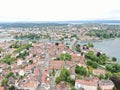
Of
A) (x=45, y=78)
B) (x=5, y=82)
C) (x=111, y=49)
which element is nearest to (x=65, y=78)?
(x=45, y=78)

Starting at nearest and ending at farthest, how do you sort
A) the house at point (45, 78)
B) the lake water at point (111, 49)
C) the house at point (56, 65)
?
the house at point (45, 78) → the house at point (56, 65) → the lake water at point (111, 49)

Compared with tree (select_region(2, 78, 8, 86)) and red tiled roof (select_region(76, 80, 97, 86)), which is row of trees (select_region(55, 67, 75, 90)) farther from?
tree (select_region(2, 78, 8, 86))

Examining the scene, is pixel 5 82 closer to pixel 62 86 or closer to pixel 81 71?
pixel 62 86

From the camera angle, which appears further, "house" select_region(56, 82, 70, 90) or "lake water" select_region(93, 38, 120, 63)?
"lake water" select_region(93, 38, 120, 63)

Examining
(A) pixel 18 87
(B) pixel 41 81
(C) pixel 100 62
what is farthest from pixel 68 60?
(A) pixel 18 87

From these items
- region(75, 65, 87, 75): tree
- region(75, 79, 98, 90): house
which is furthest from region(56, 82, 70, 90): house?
region(75, 65, 87, 75): tree

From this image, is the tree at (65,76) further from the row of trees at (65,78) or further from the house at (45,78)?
the house at (45,78)

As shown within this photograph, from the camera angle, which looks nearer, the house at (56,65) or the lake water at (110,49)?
the house at (56,65)

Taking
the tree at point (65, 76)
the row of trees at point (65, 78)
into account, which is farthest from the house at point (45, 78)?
the tree at point (65, 76)

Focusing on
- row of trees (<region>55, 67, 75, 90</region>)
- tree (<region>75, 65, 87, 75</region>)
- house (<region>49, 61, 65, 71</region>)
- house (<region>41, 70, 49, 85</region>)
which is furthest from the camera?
house (<region>49, 61, 65, 71</region>)

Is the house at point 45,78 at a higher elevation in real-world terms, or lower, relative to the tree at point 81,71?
lower

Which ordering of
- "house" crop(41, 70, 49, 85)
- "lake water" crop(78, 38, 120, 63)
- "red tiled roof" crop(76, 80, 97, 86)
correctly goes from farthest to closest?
1. "lake water" crop(78, 38, 120, 63)
2. "house" crop(41, 70, 49, 85)
3. "red tiled roof" crop(76, 80, 97, 86)

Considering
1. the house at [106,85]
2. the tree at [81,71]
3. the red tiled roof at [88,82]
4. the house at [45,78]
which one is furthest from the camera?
the tree at [81,71]
